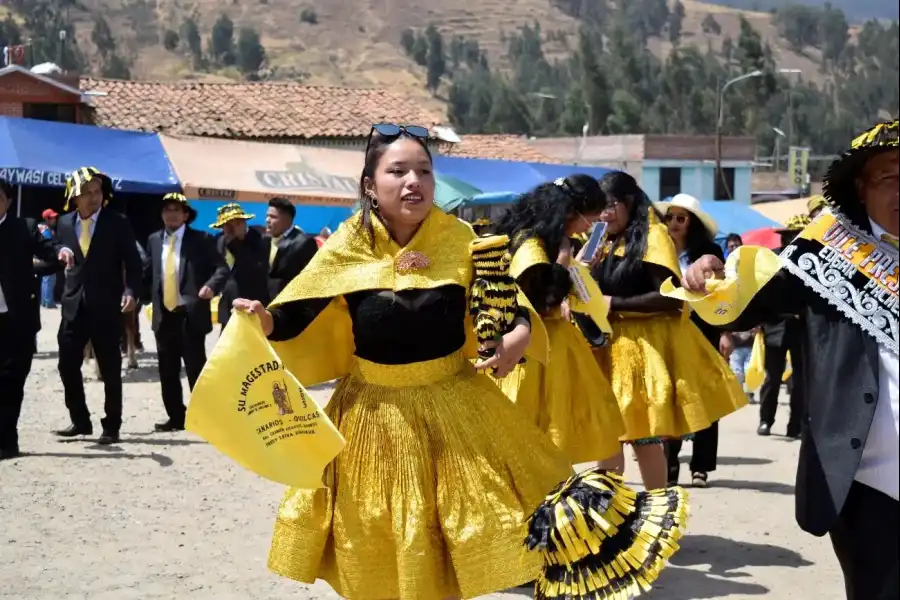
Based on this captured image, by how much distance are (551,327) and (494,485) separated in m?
2.33

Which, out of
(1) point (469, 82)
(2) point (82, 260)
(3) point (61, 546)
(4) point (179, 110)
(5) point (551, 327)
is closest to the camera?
(5) point (551, 327)

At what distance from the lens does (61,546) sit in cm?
696

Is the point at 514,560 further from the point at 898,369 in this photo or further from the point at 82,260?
the point at 82,260

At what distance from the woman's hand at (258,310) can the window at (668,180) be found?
63305 mm

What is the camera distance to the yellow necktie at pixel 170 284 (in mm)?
11578

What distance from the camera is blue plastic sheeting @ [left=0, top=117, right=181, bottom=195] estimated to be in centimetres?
2689

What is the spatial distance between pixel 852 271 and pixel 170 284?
876 centimetres

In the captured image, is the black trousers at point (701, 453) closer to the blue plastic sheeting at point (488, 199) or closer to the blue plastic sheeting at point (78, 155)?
the blue plastic sheeting at point (488, 199)

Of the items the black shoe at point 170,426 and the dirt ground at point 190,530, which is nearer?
the dirt ground at point 190,530

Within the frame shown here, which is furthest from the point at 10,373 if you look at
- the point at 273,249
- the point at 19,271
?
the point at 273,249

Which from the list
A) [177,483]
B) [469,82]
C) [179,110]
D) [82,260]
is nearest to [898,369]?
[177,483]

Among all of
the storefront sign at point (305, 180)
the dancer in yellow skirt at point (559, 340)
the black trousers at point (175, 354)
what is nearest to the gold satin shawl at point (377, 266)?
the dancer in yellow skirt at point (559, 340)

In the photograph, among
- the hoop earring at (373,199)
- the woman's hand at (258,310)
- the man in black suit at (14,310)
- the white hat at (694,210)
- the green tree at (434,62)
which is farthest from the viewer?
the green tree at (434,62)

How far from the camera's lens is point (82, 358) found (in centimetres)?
1012
